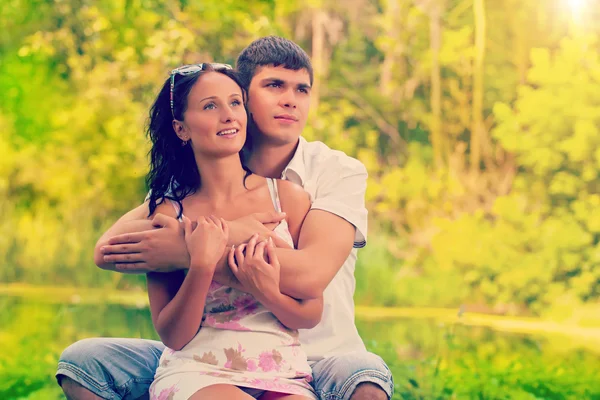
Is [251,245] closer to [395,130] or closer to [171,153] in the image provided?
[171,153]

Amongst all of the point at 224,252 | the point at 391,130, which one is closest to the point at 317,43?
the point at 391,130

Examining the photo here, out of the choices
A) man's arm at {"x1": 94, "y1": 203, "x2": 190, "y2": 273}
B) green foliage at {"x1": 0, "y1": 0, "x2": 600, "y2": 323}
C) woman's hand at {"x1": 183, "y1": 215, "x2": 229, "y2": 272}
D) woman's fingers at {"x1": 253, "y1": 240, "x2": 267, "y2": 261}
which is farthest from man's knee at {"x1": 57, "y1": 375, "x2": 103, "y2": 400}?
green foliage at {"x1": 0, "y1": 0, "x2": 600, "y2": 323}

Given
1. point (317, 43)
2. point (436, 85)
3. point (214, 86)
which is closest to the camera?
point (214, 86)

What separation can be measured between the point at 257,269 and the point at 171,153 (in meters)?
0.56

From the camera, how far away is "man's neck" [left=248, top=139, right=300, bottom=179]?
2.75 meters

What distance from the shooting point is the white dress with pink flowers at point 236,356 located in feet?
7.13

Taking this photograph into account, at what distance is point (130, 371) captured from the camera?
2.40m

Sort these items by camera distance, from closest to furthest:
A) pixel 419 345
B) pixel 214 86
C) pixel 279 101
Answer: pixel 214 86, pixel 279 101, pixel 419 345

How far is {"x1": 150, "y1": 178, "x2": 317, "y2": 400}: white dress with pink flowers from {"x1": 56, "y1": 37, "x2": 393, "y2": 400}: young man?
86mm

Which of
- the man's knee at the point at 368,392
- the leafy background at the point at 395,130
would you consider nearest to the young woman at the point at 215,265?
the man's knee at the point at 368,392

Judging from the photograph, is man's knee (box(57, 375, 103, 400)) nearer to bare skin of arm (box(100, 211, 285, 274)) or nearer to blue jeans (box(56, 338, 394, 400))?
blue jeans (box(56, 338, 394, 400))

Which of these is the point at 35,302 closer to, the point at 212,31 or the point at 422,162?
the point at 212,31

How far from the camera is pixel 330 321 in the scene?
2.69 metres

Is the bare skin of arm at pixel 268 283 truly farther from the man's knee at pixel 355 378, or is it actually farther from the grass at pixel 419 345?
the grass at pixel 419 345
